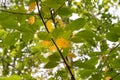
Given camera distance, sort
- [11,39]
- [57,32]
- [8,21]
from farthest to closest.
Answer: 1. [11,39]
2. [8,21]
3. [57,32]

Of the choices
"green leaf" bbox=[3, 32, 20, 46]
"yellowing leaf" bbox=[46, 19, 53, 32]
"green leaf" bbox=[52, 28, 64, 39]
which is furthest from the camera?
"green leaf" bbox=[3, 32, 20, 46]

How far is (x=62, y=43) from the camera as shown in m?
1.39

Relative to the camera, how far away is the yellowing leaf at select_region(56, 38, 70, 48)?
137 centimetres

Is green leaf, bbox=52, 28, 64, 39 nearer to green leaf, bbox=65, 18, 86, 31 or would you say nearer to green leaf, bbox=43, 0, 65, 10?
green leaf, bbox=65, 18, 86, 31

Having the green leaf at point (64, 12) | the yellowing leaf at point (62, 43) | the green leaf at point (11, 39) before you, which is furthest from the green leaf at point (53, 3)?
the green leaf at point (11, 39)

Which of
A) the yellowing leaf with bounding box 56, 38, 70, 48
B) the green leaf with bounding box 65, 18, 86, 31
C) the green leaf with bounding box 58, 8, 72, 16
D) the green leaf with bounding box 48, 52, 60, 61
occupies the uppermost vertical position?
the green leaf with bounding box 58, 8, 72, 16

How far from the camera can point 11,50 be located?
748 cm

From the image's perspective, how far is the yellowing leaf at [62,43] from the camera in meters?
1.37

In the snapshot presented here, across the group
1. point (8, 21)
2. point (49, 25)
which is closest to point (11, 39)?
point (8, 21)

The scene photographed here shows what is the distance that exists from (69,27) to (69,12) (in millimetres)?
195

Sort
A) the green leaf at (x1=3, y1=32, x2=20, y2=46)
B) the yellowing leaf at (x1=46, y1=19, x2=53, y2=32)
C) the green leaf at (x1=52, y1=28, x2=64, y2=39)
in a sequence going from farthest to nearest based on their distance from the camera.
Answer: the green leaf at (x1=3, y1=32, x2=20, y2=46) < the yellowing leaf at (x1=46, y1=19, x2=53, y2=32) < the green leaf at (x1=52, y1=28, x2=64, y2=39)

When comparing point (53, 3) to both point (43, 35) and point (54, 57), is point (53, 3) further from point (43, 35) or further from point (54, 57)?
point (54, 57)

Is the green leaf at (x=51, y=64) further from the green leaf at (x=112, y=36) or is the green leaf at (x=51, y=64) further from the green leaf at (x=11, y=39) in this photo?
the green leaf at (x=112, y=36)

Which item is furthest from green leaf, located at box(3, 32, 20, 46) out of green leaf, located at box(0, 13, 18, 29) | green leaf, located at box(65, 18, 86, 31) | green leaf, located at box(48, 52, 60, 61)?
green leaf, located at box(65, 18, 86, 31)
